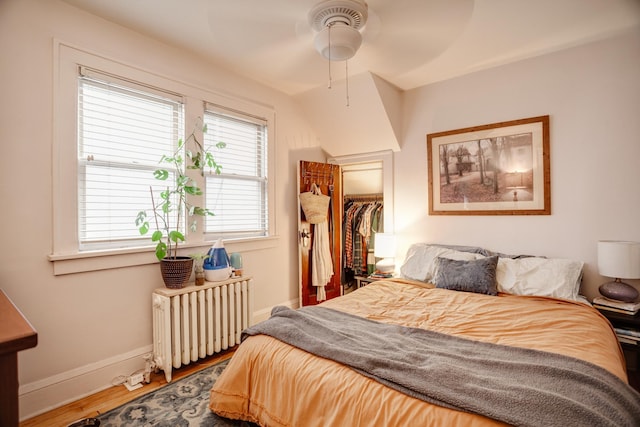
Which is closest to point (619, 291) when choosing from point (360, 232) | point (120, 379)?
point (360, 232)

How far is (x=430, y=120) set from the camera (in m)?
3.46

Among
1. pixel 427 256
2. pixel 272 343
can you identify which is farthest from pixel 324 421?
pixel 427 256

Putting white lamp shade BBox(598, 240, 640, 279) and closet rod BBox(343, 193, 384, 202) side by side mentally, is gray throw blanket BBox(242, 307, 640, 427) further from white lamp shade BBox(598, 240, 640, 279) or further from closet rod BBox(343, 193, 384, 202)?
closet rod BBox(343, 193, 384, 202)

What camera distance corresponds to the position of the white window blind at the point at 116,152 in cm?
216

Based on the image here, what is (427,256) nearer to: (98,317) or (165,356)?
(165,356)

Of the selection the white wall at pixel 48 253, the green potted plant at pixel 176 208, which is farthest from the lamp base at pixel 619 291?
the white wall at pixel 48 253

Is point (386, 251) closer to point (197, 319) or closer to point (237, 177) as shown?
point (237, 177)

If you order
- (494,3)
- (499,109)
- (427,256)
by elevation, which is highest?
(494,3)

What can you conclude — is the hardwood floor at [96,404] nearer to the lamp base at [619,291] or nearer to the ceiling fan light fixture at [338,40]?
the ceiling fan light fixture at [338,40]

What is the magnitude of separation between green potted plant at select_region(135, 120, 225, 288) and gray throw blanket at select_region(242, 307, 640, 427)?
0.97m

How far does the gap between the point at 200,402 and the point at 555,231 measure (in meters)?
3.16

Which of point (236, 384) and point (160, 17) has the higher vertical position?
point (160, 17)

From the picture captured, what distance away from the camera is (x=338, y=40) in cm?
211

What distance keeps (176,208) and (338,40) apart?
1.84 m
